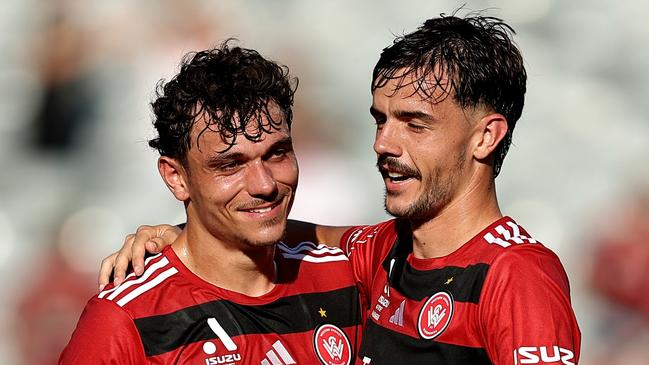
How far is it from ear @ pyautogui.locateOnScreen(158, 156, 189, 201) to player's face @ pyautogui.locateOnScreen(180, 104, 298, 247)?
83mm

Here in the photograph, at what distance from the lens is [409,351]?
3303mm

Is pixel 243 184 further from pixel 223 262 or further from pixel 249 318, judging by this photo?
pixel 249 318

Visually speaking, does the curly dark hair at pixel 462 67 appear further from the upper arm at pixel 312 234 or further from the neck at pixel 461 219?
the upper arm at pixel 312 234

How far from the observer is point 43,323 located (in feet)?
21.5

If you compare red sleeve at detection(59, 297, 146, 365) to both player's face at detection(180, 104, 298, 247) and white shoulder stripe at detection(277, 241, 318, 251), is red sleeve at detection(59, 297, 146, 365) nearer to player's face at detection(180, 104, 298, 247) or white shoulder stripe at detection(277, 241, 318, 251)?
player's face at detection(180, 104, 298, 247)

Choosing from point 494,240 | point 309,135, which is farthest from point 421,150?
point 309,135

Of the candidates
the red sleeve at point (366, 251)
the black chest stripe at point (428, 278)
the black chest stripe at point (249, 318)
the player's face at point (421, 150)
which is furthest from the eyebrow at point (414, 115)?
the black chest stripe at point (249, 318)

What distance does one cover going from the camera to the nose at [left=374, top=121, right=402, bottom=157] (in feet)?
11.3

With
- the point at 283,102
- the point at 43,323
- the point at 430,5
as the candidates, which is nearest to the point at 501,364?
the point at 283,102

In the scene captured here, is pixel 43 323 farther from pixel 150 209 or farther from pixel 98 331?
pixel 98 331

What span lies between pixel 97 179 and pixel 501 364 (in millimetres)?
4663

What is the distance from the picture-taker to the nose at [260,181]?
133 inches

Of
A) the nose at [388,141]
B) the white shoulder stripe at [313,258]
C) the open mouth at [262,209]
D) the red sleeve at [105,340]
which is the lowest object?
the red sleeve at [105,340]

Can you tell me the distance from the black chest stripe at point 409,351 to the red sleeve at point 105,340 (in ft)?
2.74
